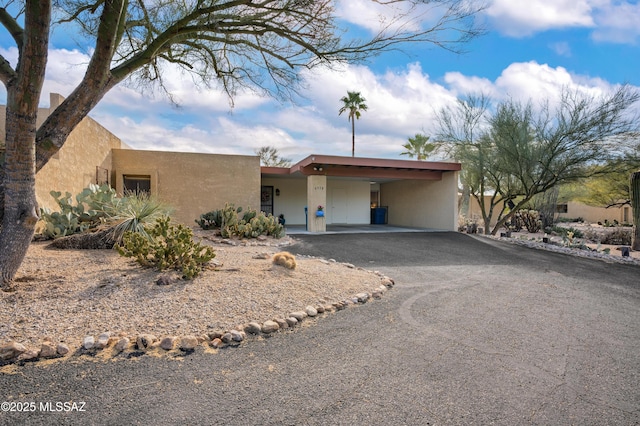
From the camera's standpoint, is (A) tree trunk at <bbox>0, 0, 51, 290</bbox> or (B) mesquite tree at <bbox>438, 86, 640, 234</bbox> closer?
(A) tree trunk at <bbox>0, 0, 51, 290</bbox>

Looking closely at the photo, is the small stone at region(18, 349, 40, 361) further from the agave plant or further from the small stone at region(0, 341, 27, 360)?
the agave plant

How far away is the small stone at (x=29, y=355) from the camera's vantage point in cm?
282

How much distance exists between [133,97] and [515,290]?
28.2 ft

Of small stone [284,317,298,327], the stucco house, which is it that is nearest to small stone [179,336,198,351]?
small stone [284,317,298,327]

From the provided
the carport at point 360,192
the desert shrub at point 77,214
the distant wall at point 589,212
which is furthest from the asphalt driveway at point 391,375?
the distant wall at point 589,212

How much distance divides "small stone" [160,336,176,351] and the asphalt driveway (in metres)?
0.22

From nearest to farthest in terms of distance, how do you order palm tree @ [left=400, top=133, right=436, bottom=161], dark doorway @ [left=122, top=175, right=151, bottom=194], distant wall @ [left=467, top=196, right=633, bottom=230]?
1. dark doorway @ [left=122, top=175, right=151, bottom=194]
2. palm tree @ [left=400, top=133, right=436, bottom=161]
3. distant wall @ [left=467, top=196, right=633, bottom=230]

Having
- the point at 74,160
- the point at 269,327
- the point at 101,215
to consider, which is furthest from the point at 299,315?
the point at 74,160

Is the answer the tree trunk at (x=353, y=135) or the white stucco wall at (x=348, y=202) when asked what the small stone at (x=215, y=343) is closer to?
the white stucco wall at (x=348, y=202)

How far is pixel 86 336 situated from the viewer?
10.5 feet

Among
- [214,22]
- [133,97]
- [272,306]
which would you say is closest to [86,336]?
[272,306]

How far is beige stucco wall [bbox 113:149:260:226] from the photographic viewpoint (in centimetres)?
1374

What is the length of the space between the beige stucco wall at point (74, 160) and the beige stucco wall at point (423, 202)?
13699mm

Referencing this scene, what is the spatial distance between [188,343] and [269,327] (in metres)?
0.81
